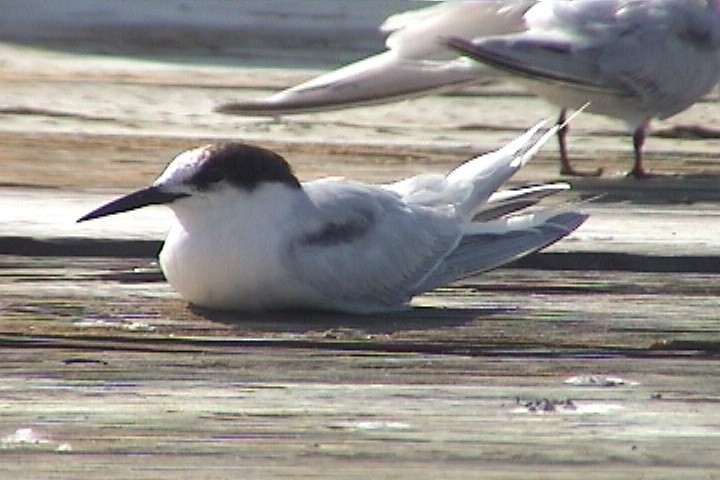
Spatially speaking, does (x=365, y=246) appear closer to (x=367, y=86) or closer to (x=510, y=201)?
(x=510, y=201)

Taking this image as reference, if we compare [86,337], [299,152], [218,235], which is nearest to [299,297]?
[218,235]

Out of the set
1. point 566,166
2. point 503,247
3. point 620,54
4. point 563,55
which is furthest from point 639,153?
point 503,247

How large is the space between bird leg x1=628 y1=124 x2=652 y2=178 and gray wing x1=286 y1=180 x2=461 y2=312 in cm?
125

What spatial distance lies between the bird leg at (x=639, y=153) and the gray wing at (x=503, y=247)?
1.26 meters

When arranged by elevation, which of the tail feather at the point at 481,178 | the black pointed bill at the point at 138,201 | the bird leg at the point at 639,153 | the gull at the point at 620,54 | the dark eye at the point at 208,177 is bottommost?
the bird leg at the point at 639,153

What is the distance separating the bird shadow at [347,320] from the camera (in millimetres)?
2898

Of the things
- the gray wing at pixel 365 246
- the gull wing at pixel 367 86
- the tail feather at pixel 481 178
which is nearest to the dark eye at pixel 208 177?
the gray wing at pixel 365 246

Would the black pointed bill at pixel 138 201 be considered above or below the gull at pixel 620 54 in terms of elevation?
above

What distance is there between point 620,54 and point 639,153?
82 cm

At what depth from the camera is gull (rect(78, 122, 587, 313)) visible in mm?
3107

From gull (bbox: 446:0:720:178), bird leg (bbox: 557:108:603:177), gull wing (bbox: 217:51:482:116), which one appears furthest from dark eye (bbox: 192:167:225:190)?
gull (bbox: 446:0:720:178)

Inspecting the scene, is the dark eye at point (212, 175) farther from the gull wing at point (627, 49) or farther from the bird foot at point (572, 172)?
the gull wing at point (627, 49)

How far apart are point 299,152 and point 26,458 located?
2686mm

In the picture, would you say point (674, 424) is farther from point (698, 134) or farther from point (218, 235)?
point (698, 134)
